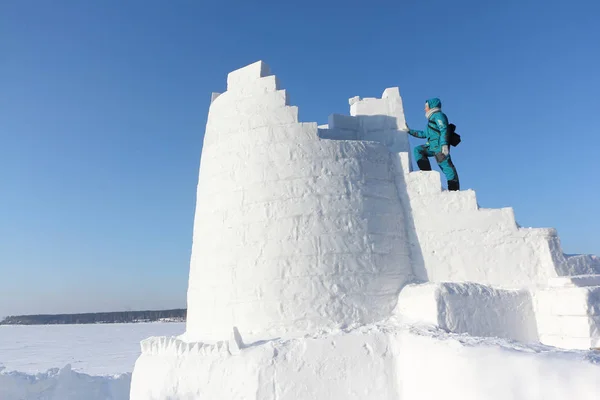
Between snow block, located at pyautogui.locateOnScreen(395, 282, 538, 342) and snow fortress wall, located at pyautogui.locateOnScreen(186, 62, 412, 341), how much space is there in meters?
0.51

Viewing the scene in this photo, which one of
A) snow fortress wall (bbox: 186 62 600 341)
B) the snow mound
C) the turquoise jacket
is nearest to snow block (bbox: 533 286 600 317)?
snow fortress wall (bbox: 186 62 600 341)

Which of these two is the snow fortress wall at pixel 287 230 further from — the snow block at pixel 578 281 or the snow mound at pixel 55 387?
the snow mound at pixel 55 387

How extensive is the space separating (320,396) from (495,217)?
11.2 feet

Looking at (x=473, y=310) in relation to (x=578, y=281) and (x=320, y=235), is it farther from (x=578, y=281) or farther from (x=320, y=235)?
(x=320, y=235)

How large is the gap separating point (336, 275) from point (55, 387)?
1000 cm

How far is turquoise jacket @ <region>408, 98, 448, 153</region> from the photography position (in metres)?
7.23

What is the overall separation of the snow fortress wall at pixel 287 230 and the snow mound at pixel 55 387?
293 inches

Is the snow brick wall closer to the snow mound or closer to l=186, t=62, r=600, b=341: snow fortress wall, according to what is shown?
l=186, t=62, r=600, b=341: snow fortress wall

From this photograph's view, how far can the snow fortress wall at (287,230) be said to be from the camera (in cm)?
606

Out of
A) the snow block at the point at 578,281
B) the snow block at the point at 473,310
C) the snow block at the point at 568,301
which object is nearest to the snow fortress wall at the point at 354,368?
the snow block at the point at 473,310

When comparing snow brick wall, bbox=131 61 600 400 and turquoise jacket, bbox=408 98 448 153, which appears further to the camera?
turquoise jacket, bbox=408 98 448 153

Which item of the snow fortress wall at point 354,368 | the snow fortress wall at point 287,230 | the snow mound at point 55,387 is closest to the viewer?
the snow fortress wall at point 354,368

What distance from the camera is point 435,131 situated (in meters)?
7.43

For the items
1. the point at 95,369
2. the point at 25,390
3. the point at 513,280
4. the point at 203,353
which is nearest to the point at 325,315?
the point at 203,353
